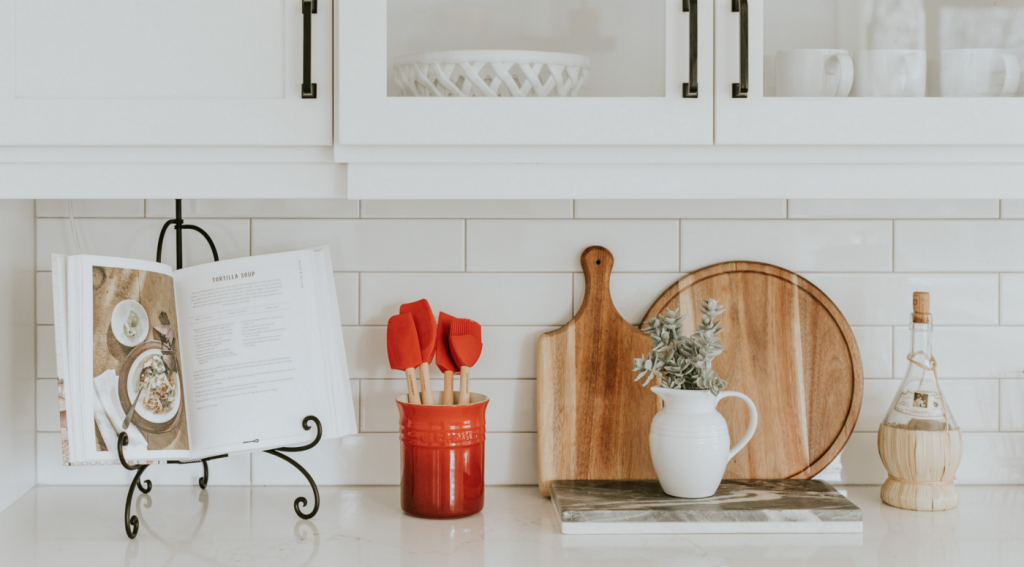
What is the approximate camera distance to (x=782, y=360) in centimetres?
123

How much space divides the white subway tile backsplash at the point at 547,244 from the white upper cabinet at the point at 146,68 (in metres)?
0.41

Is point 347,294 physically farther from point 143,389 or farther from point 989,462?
point 989,462

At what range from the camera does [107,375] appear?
101 cm

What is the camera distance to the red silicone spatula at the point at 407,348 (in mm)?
1122

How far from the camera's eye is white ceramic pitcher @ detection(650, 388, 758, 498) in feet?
3.49

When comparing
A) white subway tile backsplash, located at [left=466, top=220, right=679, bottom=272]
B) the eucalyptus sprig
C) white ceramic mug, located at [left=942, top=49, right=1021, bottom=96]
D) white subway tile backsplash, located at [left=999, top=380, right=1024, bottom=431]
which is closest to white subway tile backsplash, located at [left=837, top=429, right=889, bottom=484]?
white subway tile backsplash, located at [left=999, top=380, right=1024, bottom=431]

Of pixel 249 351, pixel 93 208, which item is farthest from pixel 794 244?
pixel 93 208

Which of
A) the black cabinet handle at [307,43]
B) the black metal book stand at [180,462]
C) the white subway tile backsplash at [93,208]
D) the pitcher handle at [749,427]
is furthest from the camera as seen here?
the white subway tile backsplash at [93,208]

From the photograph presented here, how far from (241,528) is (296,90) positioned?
1.98 ft

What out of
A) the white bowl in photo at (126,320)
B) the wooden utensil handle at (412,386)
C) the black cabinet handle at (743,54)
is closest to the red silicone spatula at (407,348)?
the wooden utensil handle at (412,386)

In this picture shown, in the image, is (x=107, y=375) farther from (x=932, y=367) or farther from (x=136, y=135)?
(x=932, y=367)

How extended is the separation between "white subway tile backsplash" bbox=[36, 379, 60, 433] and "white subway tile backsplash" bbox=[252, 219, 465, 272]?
400 mm

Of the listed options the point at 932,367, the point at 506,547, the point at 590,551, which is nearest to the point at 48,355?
the point at 506,547

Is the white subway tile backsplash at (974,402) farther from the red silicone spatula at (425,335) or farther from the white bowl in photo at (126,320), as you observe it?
the white bowl in photo at (126,320)
